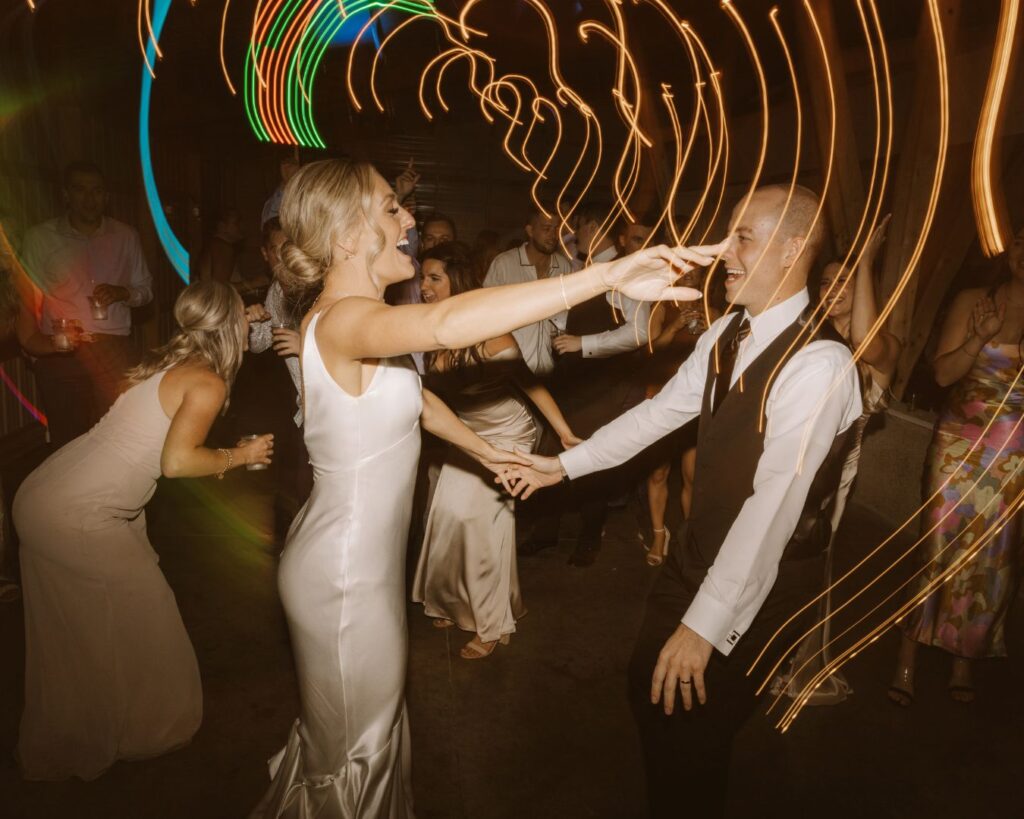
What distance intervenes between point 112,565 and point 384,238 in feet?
4.94

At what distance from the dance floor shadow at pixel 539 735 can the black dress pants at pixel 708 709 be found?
2.32 feet

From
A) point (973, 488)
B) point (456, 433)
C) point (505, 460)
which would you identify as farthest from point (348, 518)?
point (973, 488)

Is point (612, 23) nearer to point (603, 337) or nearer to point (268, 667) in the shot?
point (603, 337)

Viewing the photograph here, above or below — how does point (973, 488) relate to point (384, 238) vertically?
below

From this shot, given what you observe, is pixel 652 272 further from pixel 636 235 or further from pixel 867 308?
pixel 636 235

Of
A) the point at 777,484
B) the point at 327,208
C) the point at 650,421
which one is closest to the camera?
the point at 777,484

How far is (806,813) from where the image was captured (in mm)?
2602

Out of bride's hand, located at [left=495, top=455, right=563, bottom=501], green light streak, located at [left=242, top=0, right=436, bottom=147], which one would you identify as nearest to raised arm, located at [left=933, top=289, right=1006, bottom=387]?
bride's hand, located at [left=495, top=455, right=563, bottom=501]

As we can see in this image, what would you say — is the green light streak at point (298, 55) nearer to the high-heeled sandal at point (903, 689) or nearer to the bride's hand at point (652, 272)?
the bride's hand at point (652, 272)

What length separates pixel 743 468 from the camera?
191cm

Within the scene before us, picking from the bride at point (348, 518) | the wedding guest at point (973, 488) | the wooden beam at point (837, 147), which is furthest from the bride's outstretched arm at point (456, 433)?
the wooden beam at point (837, 147)

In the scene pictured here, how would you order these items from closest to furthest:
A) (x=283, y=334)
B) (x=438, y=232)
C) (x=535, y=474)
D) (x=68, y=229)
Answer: (x=535, y=474) < (x=283, y=334) < (x=68, y=229) < (x=438, y=232)

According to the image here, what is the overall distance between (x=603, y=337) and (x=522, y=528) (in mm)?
1422

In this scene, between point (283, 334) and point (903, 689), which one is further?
point (283, 334)
